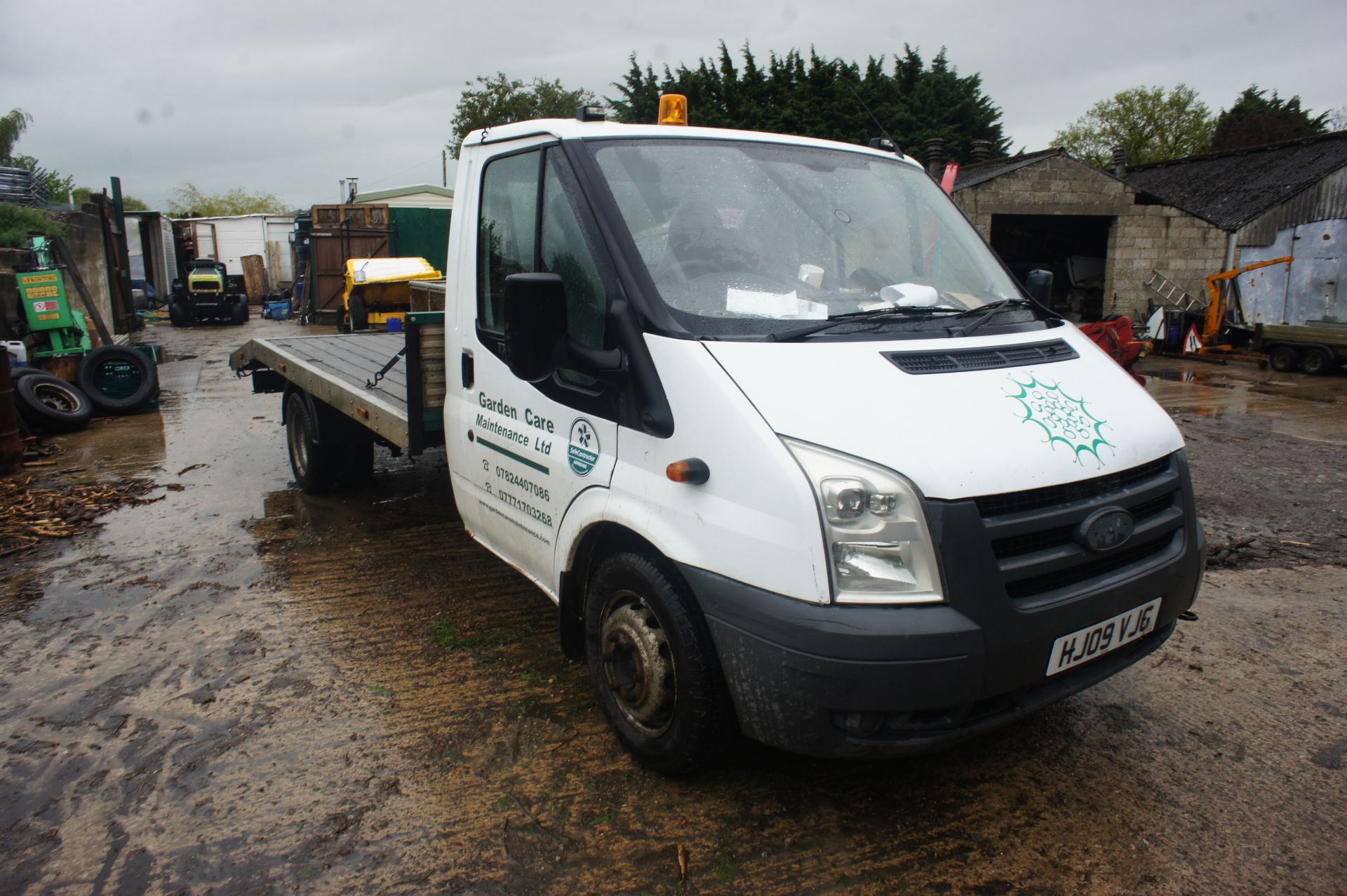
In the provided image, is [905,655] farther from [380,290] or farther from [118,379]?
[380,290]

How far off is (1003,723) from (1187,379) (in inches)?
550

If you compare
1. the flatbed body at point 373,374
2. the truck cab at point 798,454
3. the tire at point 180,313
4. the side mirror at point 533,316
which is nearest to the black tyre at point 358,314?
the tire at point 180,313

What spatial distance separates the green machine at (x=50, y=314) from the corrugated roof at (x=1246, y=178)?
902 inches

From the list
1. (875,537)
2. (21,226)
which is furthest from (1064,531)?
(21,226)

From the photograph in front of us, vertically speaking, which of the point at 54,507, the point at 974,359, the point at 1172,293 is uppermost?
the point at 974,359

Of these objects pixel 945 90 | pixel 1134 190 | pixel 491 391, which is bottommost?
pixel 491 391

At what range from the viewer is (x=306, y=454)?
6.46 m

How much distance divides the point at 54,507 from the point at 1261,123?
157 ft

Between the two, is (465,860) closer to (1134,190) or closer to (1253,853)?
(1253,853)

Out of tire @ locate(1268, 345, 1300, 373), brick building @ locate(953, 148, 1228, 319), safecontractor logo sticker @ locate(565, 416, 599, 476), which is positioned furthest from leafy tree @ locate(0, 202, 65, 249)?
tire @ locate(1268, 345, 1300, 373)

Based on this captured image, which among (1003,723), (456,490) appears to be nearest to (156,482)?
(456,490)

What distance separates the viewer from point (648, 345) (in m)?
2.77

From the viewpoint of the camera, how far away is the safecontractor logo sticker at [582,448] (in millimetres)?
3043

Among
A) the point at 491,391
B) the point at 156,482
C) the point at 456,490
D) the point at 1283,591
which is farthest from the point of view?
the point at 156,482
